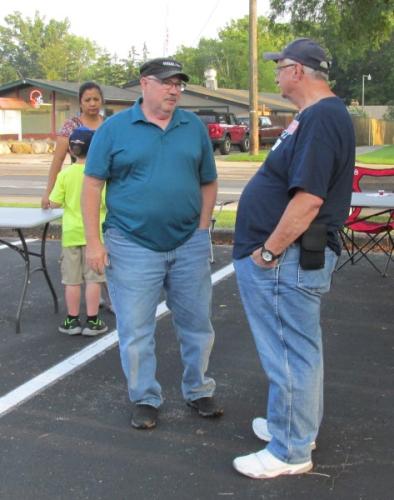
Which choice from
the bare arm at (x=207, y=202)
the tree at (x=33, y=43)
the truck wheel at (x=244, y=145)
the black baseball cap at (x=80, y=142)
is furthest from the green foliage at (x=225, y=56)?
the bare arm at (x=207, y=202)

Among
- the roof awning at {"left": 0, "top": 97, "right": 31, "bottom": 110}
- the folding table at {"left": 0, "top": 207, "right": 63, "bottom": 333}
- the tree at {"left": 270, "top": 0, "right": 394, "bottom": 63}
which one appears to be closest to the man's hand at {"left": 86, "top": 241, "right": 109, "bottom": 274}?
the folding table at {"left": 0, "top": 207, "right": 63, "bottom": 333}

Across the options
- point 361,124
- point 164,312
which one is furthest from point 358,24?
point 361,124

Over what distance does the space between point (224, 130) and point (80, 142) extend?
25.0m

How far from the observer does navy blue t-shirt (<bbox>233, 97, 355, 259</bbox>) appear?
270 centimetres

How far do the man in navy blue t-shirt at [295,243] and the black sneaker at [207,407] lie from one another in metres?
0.56

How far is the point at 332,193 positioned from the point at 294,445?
114 cm

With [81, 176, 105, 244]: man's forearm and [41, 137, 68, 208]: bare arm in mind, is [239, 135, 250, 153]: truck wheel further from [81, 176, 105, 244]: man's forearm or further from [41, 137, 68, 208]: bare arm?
[81, 176, 105, 244]: man's forearm

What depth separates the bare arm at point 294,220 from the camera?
2730 mm

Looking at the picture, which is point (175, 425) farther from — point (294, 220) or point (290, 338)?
point (294, 220)

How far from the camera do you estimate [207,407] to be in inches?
147

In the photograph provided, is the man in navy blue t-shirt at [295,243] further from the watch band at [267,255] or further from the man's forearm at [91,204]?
the man's forearm at [91,204]

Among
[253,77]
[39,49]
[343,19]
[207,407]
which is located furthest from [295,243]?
[39,49]

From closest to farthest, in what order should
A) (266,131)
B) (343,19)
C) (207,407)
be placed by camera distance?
1. (207,407)
2. (343,19)
3. (266,131)

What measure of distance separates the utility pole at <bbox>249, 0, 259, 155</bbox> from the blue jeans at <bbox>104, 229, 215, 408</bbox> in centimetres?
2228
